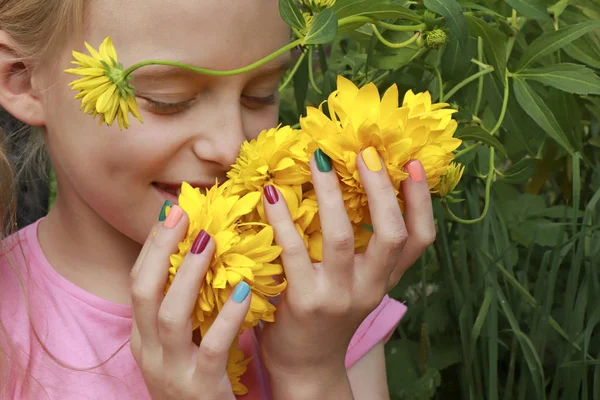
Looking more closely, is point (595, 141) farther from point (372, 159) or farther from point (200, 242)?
point (200, 242)

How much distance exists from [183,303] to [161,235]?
0.25ft

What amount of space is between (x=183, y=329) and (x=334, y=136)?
268 mm

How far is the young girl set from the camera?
3.00ft

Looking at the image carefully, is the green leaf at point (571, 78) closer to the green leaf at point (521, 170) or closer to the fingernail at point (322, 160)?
the green leaf at point (521, 170)

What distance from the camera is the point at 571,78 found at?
1071mm

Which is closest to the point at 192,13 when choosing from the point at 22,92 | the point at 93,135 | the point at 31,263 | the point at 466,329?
the point at 93,135

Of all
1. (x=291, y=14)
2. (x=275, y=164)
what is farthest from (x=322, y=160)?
(x=291, y=14)

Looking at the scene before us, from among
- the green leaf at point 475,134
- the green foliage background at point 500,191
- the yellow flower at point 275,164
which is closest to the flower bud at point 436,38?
the green foliage background at point 500,191

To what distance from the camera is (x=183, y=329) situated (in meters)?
0.91

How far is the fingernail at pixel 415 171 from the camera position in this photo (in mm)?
863

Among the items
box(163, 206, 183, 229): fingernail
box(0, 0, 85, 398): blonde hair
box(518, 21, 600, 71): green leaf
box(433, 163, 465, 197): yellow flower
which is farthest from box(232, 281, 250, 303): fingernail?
box(518, 21, 600, 71): green leaf

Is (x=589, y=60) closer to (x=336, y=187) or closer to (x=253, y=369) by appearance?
(x=336, y=187)

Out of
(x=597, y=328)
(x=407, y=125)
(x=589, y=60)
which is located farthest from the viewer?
(x=597, y=328)

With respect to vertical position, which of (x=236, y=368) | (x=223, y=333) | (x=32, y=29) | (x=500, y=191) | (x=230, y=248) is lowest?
(x=500, y=191)
